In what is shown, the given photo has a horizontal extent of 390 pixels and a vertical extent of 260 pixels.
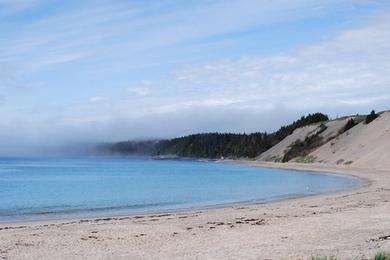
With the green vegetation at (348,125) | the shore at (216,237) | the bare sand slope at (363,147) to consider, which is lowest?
the shore at (216,237)

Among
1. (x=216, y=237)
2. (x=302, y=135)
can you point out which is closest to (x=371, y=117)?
(x=302, y=135)

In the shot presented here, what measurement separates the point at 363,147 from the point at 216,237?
7612 cm

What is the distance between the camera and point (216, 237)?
58.9ft

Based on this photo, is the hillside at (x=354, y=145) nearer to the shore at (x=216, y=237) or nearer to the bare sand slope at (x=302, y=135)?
the bare sand slope at (x=302, y=135)

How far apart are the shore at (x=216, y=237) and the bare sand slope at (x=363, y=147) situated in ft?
178

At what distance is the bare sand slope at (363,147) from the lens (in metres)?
80.1

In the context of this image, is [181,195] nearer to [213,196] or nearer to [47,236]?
[213,196]

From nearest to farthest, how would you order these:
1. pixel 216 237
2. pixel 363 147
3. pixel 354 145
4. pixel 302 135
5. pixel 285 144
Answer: pixel 216 237 < pixel 363 147 < pixel 354 145 < pixel 302 135 < pixel 285 144

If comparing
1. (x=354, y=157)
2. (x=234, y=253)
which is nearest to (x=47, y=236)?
(x=234, y=253)

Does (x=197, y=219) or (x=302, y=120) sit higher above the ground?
(x=302, y=120)

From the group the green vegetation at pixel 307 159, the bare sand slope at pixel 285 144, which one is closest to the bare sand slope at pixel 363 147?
the green vegetation at pixel 307 159

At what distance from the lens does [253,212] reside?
26.5 metres

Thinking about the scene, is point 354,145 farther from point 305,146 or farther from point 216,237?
point 216,237

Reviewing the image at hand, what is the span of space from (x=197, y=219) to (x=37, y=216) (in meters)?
9.28
